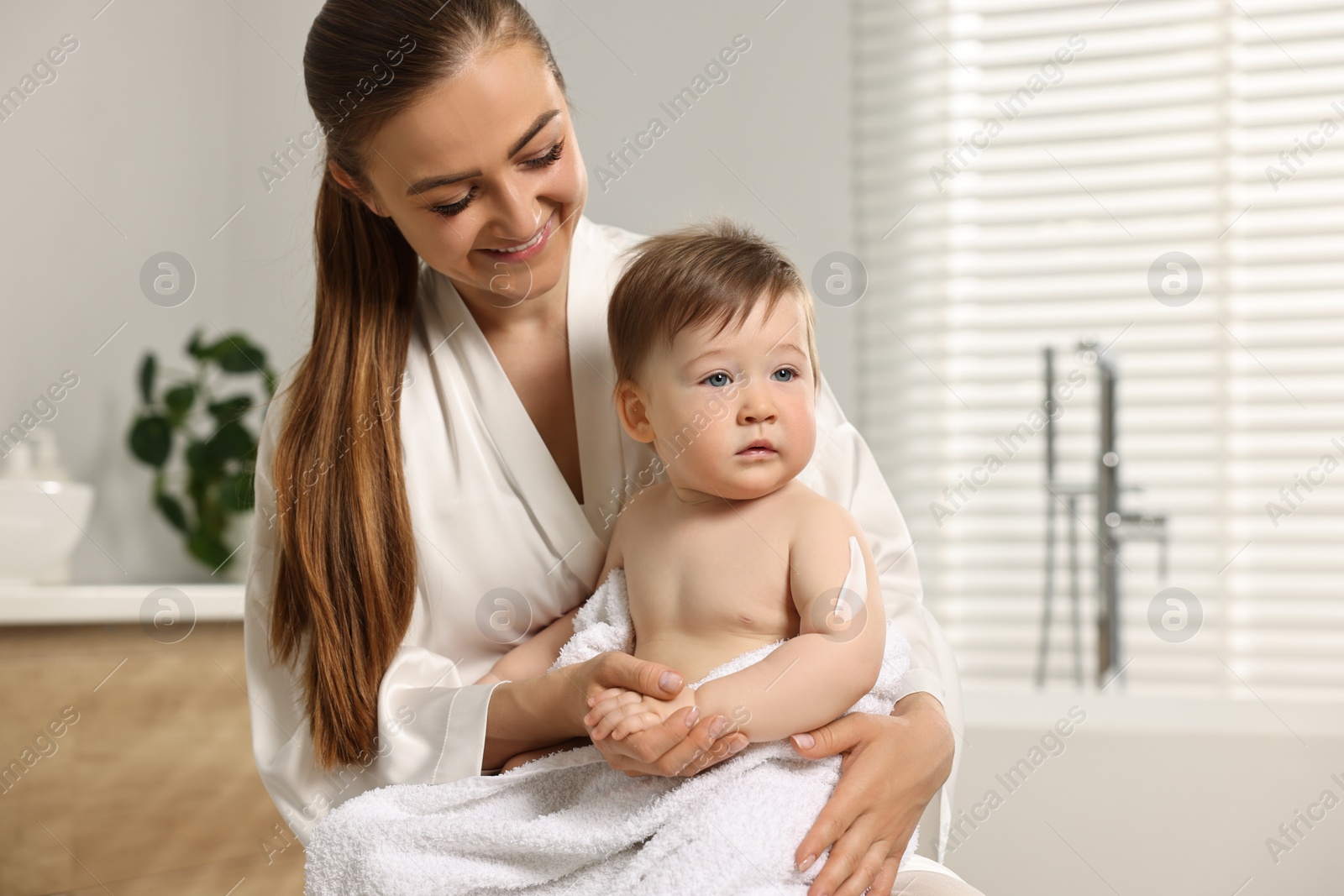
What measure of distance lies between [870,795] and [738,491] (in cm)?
26

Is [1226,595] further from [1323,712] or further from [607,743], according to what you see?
[607,743]

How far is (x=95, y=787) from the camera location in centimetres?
165

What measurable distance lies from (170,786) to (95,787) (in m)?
0.13

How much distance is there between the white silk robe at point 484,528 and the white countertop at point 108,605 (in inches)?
28.1

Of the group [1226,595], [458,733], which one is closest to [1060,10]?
[1226,595]

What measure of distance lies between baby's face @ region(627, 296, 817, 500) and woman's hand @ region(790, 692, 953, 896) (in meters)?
0.22

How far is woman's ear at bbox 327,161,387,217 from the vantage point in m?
1.01

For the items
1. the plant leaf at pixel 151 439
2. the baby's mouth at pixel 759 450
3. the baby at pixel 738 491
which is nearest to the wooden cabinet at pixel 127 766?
the plant leaf at pixel 151 439

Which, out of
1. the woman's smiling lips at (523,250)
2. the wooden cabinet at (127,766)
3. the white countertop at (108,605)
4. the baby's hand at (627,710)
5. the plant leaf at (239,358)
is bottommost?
the wooden cabinet at (127,766)

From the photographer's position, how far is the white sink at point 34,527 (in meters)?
1.74

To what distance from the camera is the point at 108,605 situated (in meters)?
1.63

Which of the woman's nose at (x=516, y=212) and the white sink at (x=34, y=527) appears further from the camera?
the white sink at (x=34, y=527)

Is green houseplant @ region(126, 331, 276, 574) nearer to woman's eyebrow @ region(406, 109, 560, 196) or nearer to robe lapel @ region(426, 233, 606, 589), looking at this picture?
robe lapel @ region(426, 233, 606, 589)

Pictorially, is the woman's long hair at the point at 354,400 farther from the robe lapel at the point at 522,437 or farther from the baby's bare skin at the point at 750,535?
the baby's bare skin at the point at 750,535
